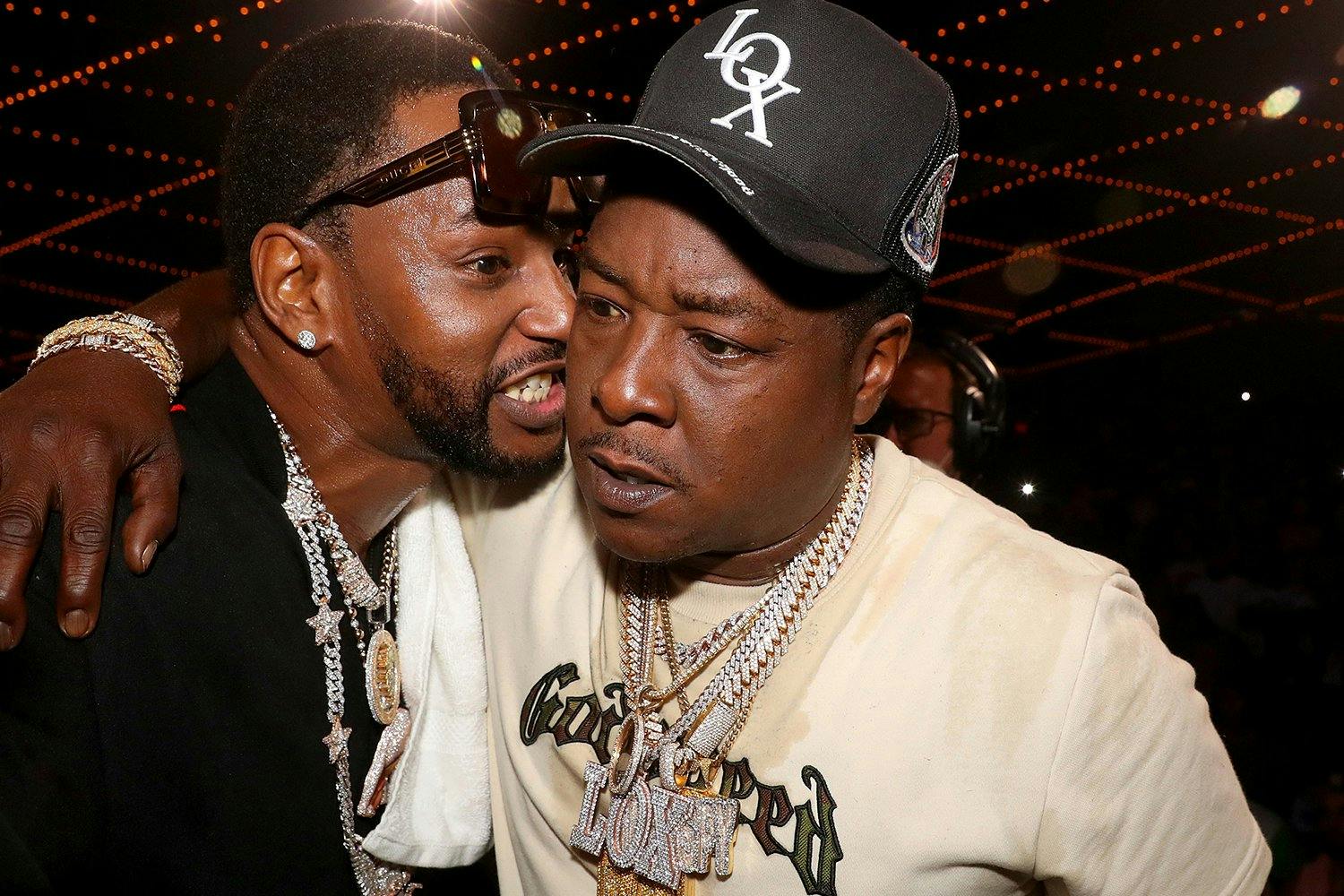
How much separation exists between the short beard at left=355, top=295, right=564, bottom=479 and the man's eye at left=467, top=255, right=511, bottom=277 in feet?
0.59

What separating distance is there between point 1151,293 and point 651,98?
10289 mm

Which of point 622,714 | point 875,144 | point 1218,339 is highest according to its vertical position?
point 875,144

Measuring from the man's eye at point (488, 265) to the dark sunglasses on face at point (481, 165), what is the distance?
3.4 inches

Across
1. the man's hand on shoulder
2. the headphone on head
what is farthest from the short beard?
the headphone on head

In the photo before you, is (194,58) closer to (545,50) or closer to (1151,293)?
(545,50)

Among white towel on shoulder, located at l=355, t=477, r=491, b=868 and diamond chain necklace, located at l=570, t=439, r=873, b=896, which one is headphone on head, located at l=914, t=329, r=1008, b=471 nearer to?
diamond chain necklace, located at l=570, t=439, r=873, b=896

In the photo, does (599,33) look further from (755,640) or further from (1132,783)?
(1132,783)

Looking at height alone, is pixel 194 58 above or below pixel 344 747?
above

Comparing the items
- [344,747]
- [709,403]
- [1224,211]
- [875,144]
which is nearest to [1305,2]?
[1224,211]

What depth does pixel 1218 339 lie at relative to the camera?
11180mm

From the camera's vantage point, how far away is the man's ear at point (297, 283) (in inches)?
81.4

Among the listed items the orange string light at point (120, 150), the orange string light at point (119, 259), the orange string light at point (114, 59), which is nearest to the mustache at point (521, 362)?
the orange string light at point (114, 59)

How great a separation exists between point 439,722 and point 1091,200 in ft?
24.7

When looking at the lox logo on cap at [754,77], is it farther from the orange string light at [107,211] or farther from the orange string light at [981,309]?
the orange string light at [981,309]
